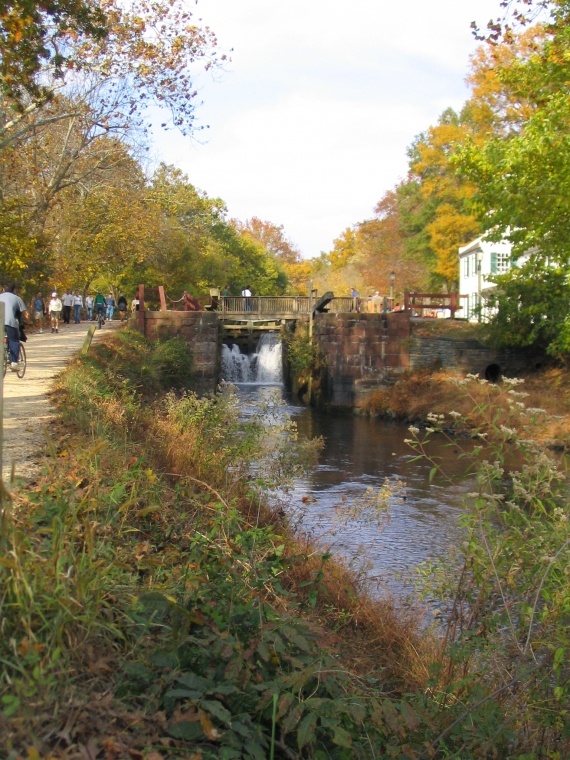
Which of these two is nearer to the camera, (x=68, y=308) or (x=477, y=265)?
(x=68, y=308)

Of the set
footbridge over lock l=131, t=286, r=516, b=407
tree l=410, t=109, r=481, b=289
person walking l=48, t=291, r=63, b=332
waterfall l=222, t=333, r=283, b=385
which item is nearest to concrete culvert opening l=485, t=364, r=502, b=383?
footbridge over lock l=131, t=286, r=516, b=407

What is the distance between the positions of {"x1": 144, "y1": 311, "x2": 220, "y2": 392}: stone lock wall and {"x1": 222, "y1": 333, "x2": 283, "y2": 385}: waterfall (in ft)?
15.0

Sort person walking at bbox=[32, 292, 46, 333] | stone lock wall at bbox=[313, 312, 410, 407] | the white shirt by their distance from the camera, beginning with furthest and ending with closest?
person walking at bbox=[32, 292, 46, 333] < stone lock wall at bbox=[313, 312, 410, 407] < the white shirt

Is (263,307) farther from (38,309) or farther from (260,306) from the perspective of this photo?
(38,309)

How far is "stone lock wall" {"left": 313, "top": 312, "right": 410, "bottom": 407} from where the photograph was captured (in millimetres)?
29375

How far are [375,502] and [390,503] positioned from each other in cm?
370

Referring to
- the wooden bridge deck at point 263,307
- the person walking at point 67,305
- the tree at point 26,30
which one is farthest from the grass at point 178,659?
the person walking at point 67,305

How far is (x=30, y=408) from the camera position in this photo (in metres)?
12.2

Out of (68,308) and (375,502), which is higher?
(68,308)

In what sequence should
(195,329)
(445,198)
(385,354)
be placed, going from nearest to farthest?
(385,354) < (195,329) < (445,198)

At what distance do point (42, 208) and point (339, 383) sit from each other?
10.9 meters

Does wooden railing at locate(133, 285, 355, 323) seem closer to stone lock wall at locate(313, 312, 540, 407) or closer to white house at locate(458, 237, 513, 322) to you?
stone lock wall at locate(313, 312, 540, 407)

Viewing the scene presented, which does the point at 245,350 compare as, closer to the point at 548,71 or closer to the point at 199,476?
the point at 548,71

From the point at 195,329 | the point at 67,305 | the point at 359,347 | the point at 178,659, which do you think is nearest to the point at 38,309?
the point at 67,305
